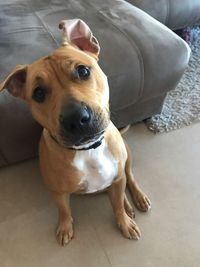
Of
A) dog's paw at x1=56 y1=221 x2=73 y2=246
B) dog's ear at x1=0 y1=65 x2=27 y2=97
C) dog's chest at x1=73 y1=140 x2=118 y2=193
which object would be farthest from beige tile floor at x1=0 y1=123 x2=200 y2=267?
dog's ear at x1=0 y1=65 x2=27 y2=97

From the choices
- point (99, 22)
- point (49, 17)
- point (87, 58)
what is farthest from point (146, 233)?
point (49, 17)

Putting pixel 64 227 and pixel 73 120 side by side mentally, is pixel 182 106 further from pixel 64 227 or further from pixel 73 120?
pixel 73 120

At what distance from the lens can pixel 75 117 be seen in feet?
3.51

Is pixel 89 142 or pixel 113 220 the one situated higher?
pixel 89 142

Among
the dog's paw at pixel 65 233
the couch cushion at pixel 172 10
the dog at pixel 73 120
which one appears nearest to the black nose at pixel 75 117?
the dog at pixel 73 120

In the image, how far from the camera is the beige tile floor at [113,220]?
153 cm

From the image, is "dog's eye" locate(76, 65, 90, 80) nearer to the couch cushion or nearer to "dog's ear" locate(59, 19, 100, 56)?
"dog's ear" locate(59, 19, 100, 56)

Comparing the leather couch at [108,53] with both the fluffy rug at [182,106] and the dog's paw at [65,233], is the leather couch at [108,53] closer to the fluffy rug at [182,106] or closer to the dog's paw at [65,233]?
the fluffy rug at [182,106]

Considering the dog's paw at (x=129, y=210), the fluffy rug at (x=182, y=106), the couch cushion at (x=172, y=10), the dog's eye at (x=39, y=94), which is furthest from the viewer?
the couch cushion at (x=172, y=10)

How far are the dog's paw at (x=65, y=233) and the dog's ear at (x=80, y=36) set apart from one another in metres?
0.78

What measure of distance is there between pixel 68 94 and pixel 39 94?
13 cm

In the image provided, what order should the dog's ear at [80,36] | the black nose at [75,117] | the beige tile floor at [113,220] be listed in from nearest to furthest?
1. the black nose at [75,117]
2. the dog's ear at [80,36]
3. the beige tile floor at [113,220]

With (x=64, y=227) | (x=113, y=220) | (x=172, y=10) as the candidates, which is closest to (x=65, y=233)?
(x=64, y=227)

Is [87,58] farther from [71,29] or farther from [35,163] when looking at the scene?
[35,163]
